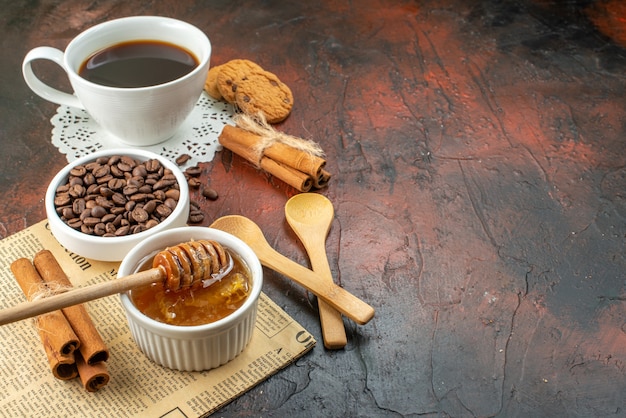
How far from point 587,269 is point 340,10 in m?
1.11

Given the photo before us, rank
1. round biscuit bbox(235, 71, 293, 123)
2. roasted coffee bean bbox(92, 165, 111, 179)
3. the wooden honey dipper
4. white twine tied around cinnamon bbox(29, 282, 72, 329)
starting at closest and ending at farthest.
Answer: the wooden honey dipper
white twine tied around cinnamon bbox(29, 282, 72, 329)
roasted coffee bean bbox(92, 165, 111, 179)
round biscuit bbox(235, 71, 293, 123)

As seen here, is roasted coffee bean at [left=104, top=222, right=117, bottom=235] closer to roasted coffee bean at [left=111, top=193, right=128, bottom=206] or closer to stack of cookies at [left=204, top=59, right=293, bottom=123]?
roasted coffee bean at [left=111, top=193, right=128, bottom=206]

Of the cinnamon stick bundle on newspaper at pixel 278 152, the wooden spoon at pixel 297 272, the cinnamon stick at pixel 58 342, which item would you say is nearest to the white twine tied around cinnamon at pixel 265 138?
the cinnamon stick bundle on newspaper at pixel 278 152

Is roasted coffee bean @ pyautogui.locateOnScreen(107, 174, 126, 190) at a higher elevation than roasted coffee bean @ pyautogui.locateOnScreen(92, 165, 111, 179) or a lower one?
lower

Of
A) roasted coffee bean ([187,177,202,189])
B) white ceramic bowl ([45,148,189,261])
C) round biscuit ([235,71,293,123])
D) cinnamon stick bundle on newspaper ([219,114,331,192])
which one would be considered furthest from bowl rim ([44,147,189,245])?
round biscuit ([235,71,293,123])

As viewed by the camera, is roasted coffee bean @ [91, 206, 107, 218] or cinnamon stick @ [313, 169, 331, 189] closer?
roasted coffee bean @ [91, 206, 107, 218]

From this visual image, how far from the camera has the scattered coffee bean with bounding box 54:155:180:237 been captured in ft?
4.18

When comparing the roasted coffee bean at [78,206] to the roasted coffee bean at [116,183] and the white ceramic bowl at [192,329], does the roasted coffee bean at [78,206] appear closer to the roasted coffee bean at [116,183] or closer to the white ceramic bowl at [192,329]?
the roasted coffee bean at [116,183]

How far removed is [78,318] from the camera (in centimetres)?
111

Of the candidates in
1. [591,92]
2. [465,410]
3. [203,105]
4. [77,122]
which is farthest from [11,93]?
[591,92]

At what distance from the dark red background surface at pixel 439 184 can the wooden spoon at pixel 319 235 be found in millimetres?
27

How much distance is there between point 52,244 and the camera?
51.9 inches

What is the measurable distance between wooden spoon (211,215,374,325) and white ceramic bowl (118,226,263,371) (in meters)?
0.13

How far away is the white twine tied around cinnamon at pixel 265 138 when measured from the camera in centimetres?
151
